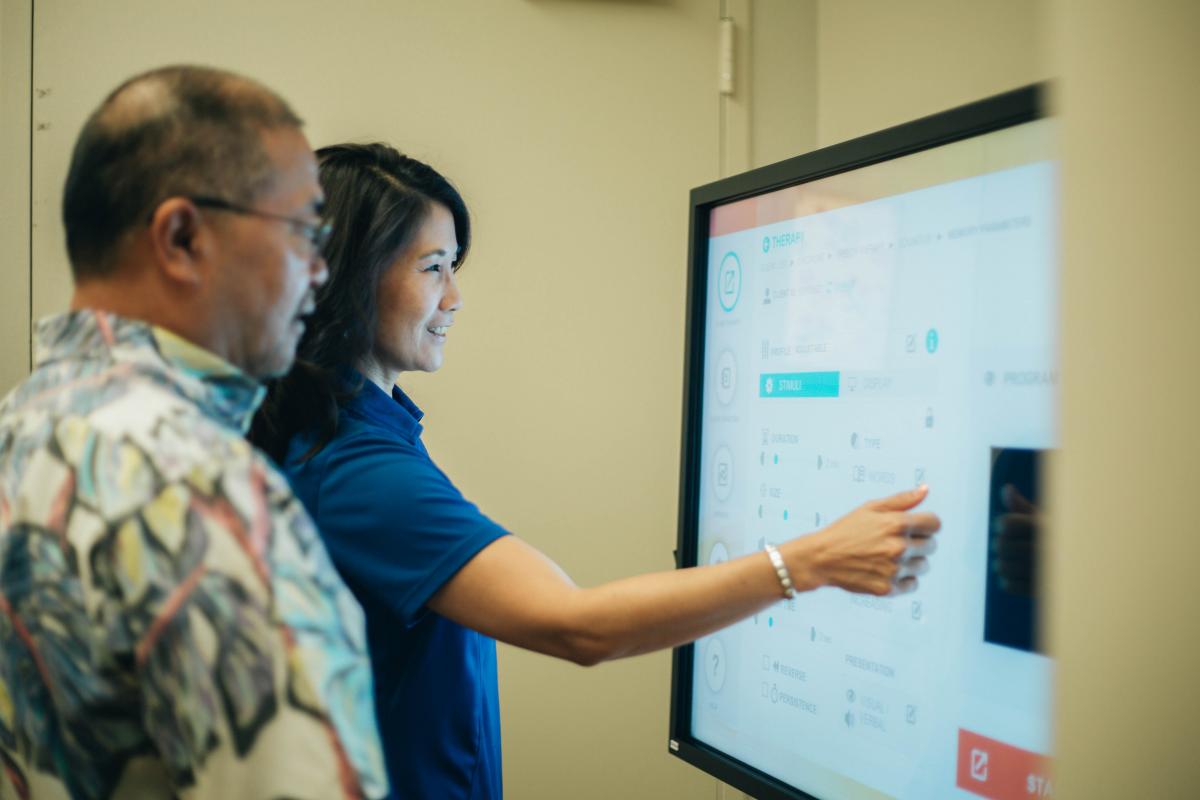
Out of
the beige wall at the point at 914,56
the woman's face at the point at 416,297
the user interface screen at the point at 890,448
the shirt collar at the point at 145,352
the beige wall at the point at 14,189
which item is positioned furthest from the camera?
the beige wall at the point at 14,189

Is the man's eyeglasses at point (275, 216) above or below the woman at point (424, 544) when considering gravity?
above

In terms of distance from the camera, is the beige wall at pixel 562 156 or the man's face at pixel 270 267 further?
the beige wall at pixel 562 156

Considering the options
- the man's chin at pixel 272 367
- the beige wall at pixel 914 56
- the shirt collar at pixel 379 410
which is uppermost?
the beige wall at pixel 914 56

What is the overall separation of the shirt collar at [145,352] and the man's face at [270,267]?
0.11 feet

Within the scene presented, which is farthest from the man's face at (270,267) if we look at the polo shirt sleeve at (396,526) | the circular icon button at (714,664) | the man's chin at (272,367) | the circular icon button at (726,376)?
the circular icon button at (714,664)

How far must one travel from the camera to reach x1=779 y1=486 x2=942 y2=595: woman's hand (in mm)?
1000

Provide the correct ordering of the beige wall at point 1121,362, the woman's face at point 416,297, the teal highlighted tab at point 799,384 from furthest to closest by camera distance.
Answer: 1. the woman's face at point 416,297
2. the teal highlighted tab at point 799,384
3. the beige wall at point 1121,362

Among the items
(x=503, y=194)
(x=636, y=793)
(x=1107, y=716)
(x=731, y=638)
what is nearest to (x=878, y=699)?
(x=731, y=638)

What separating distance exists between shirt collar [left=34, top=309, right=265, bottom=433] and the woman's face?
542 millimetres

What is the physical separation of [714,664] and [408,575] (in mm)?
501

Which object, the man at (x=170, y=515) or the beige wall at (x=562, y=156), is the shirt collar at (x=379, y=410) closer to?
the man at (x=170, y=515)

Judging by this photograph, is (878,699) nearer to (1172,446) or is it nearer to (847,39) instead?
(1172,446)

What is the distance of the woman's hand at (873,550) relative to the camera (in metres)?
1.00

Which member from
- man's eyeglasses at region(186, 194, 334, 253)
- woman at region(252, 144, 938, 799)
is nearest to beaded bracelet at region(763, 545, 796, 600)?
woman at region(252, 144, 938, 799)
